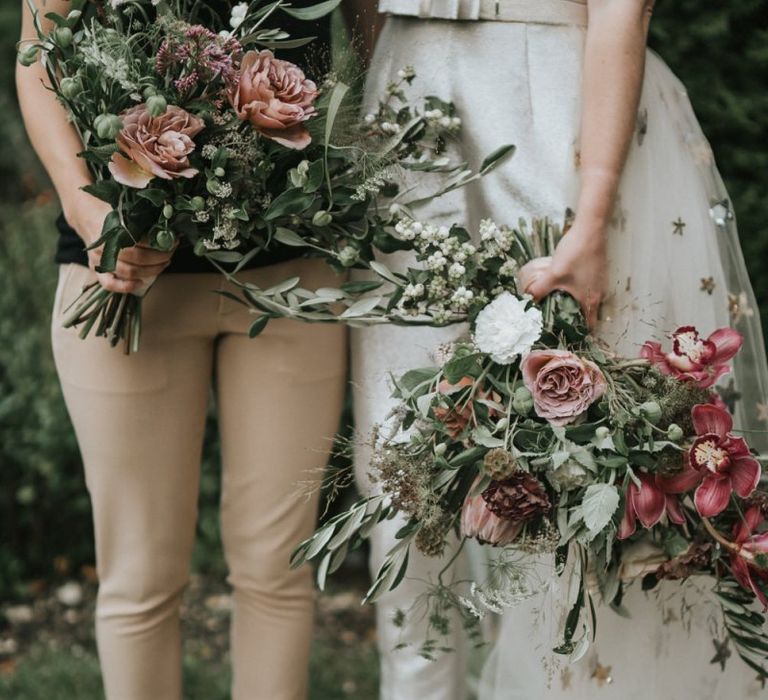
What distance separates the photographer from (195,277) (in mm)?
1956

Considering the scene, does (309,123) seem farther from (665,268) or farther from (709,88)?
(709,88)

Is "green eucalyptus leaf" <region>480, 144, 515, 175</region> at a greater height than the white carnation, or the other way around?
"green eucalyptus leaf" <region>480, 144, 515, 175</region>

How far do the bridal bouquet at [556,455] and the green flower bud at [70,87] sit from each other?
552 mm

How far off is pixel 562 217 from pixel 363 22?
0.50 m

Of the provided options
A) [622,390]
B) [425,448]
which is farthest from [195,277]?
[622,390]

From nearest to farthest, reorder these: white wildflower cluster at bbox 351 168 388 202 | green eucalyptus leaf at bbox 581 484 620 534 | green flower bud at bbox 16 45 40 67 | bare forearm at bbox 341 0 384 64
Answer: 1. green eucalyptus leaf at bbox 581 484 620 534
2. green flower bud at bbox 16 45 40 67
3. white wildflower cluster at bbox 351 168 388 202
4. bare forearm at bbox 341 0 384 64

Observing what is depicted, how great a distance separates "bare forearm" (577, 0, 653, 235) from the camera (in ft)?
5.98

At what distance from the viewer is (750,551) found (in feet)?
5.46

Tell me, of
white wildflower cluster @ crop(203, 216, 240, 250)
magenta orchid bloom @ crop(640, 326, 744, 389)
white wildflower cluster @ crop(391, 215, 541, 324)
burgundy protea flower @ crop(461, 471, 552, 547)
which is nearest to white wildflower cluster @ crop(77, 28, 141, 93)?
white wildflower cluster @ crop(203, 216, 240, 250)

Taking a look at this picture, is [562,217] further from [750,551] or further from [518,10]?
[750,551]

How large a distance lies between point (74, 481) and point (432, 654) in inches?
61.4

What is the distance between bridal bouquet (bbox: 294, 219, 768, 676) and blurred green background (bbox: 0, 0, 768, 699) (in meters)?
1.07

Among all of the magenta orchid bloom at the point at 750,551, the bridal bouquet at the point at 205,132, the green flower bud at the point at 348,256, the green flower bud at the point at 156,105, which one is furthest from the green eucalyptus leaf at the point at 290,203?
the magenta orchid bloom at the point at 750,551

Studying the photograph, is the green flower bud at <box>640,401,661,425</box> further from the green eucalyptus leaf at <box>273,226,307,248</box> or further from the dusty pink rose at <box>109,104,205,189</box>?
the dusty pink rose at <box>109,104,205,189</box>
